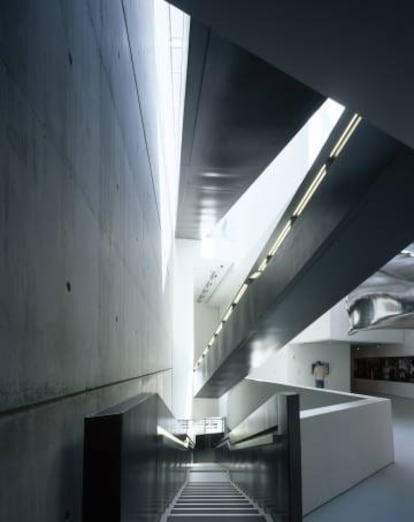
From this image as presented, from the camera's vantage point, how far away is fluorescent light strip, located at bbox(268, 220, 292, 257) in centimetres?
717

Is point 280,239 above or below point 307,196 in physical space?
below

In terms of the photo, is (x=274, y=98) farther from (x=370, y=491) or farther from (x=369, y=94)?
(x=370, y=491)

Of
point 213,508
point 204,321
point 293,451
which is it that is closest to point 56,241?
point 293,451

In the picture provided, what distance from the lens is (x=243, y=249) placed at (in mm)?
21234

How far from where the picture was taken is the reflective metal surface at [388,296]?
39.1 feet

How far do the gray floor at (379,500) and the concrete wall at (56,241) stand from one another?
2.98m

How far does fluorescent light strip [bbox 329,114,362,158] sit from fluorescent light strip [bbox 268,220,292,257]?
152 centimetres

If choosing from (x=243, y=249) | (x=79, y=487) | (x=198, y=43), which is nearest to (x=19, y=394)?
(x=79, y=487)

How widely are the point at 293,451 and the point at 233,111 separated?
173 inches

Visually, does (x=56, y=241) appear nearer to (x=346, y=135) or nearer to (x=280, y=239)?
(x=346, y=135)

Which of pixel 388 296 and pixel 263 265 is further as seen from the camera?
pixel 388 296

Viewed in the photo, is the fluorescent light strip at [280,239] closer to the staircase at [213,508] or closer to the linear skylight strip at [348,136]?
the linear skylight strip at [348,136]

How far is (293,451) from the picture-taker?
443cm

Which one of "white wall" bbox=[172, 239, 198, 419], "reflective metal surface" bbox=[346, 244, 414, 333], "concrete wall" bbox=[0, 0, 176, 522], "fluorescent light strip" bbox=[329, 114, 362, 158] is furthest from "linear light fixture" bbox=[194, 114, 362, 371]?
"white wall" bbox=[172, 239, 198, 419]
